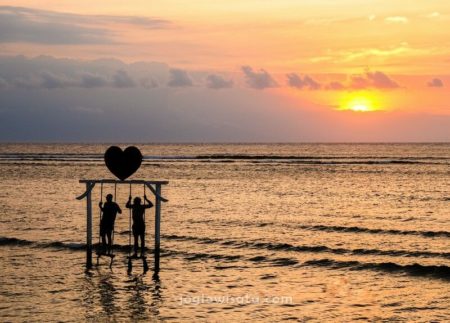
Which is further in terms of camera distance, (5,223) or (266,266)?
(5,223)

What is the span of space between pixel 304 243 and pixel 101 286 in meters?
11.4

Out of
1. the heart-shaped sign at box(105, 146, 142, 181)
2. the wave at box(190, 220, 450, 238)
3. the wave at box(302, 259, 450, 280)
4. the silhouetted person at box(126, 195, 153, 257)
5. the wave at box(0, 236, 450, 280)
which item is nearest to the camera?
the heart-shaped sign at box(105, 146, 142, 181)

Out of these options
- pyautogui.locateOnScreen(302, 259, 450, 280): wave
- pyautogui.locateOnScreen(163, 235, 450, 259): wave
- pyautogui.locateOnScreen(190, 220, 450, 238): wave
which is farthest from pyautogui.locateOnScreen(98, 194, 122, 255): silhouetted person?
pyautogui.locateOnScreen(190, 220, 450, 238): wave

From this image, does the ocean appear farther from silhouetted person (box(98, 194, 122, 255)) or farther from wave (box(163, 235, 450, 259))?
silhouetted person (box(98, 194, 122, 255))

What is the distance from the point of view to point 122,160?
20359mm

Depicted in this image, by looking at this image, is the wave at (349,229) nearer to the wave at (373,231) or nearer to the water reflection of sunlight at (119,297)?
the wave at (373,231)

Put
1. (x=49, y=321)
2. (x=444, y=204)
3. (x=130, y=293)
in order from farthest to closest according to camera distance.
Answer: (x=444, y=204) → (x=130, y=293) → (x=49, y=321)

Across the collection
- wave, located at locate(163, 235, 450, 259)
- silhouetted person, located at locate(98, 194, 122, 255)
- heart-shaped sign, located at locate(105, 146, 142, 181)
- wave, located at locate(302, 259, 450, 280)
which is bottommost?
wave, located at locate(302, 259, 450, 280)

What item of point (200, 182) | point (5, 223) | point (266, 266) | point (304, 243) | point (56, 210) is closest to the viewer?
point (266, 266)

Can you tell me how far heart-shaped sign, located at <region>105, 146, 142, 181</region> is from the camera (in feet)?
66.6

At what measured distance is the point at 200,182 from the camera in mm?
65875

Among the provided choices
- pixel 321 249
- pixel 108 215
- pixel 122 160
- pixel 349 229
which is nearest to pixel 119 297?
pixel 108 215

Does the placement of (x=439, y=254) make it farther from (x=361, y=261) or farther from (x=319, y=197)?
(x=319, y=197)

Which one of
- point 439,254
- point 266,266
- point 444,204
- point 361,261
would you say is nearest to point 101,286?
point 266,266
